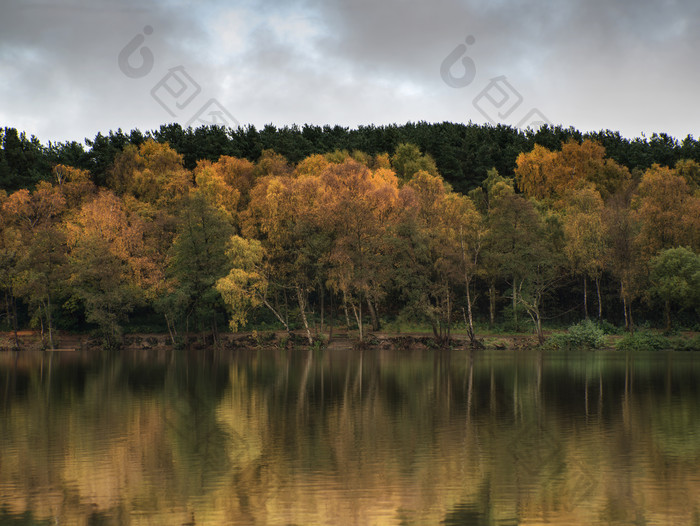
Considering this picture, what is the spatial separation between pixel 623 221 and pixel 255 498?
71424mm

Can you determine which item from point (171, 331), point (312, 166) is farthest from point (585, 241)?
point (171, 331)

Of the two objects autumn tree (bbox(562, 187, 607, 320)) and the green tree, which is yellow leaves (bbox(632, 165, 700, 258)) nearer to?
the green tree

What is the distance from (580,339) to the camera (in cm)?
7419

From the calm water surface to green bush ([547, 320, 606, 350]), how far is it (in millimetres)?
36605

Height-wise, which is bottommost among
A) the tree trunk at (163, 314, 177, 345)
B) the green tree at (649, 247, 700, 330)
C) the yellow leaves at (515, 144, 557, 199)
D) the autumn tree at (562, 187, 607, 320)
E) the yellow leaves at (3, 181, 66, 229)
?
the tree trunk at (163, 314, 177, 345)

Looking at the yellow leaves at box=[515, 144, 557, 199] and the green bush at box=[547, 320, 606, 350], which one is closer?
the green bush at box=[547, 320, 606, 350]

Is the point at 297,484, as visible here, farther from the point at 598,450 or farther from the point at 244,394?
the point at 244,394

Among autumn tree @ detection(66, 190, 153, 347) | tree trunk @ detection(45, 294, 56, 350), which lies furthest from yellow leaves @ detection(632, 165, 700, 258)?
tree trunk @ detection(45, 294, 56, 350)

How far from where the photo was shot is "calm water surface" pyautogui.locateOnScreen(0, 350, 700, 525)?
13.2m

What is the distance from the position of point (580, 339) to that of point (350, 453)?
60545 mm

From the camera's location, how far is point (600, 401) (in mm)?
29859

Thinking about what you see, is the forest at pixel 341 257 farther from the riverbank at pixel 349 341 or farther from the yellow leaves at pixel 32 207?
the riverbank at pixel 349 341

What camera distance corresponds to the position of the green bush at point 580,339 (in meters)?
73.5

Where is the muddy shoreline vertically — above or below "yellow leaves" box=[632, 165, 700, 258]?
below
